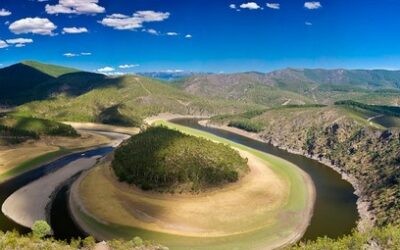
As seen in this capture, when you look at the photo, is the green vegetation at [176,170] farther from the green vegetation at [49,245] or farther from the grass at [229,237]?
the green vegetation at [49,245]

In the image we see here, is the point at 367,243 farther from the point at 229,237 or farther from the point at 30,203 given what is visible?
the point at 30,203

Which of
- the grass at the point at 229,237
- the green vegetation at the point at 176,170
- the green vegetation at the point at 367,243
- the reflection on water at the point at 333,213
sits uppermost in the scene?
the green vegetation at the point at 176,170

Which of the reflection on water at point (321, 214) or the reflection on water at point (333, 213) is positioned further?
the reflection on water at point (333, 213)

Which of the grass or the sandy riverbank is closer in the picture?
the grass

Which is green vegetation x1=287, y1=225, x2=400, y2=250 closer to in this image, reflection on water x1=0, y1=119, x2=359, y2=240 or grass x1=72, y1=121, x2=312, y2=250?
grass x1=72, y1=121, x2=312, y2=250

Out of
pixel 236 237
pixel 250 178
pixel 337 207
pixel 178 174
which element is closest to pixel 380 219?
pixel 337 207

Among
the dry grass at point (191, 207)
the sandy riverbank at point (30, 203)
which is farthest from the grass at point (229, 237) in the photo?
the sandy riverbank at point (30, 203)

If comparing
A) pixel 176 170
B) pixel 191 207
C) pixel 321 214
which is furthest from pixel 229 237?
pixel 176 170

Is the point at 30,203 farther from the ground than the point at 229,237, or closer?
farther from the ground

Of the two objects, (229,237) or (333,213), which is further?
(333,213)

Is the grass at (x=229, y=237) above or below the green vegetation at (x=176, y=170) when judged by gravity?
below

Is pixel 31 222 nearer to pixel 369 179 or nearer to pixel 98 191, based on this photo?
pixel 98 191

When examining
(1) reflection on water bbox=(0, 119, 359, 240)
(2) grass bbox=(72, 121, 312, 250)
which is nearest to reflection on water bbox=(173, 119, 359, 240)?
(1) reflection on water bbox=(0, 119, 359, 240)
